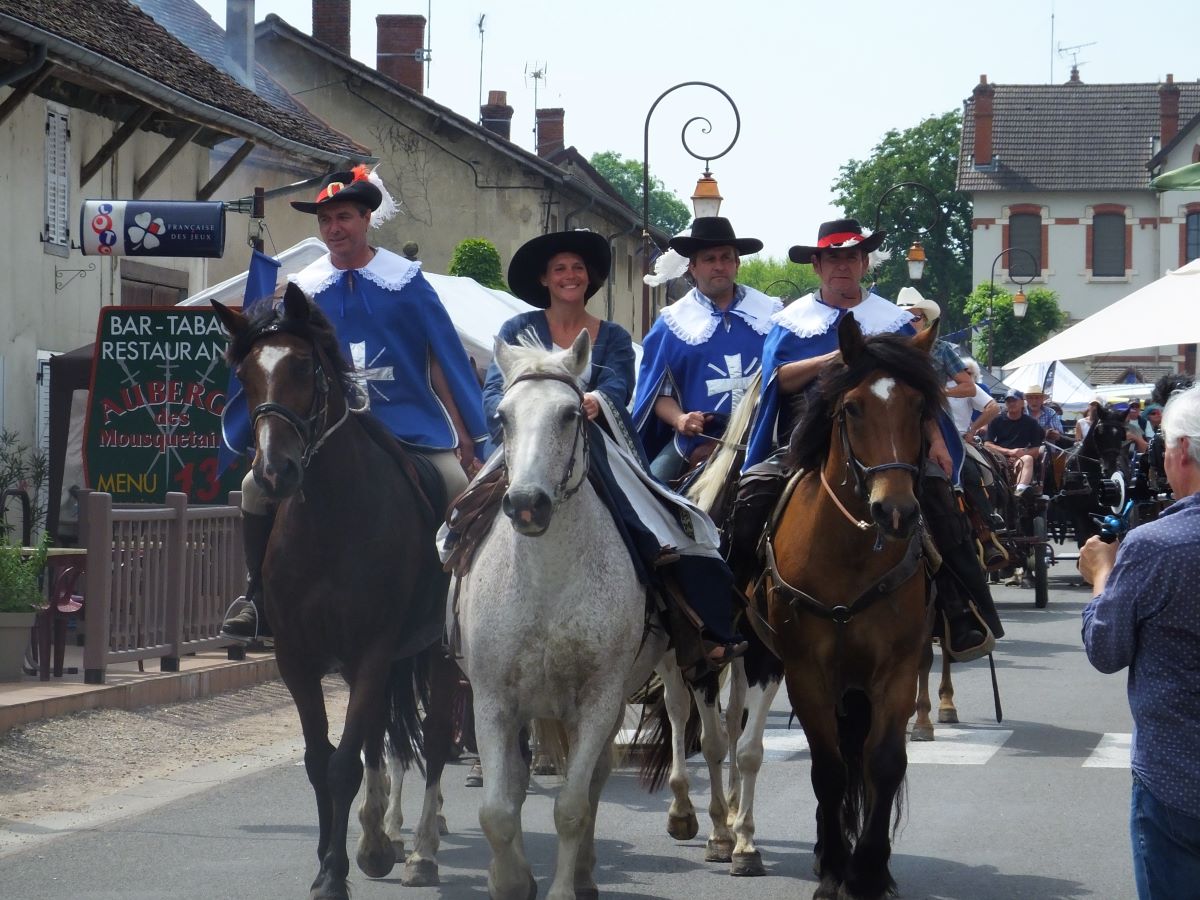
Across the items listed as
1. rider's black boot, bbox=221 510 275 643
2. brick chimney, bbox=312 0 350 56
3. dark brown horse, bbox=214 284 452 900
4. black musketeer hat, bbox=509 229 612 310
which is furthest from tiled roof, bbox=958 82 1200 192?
dark brown horse, bbox=214 284 452 900

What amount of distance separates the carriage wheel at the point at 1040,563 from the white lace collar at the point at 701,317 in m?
12.5

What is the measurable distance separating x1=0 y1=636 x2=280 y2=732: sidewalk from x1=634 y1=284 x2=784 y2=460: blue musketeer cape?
419 cm

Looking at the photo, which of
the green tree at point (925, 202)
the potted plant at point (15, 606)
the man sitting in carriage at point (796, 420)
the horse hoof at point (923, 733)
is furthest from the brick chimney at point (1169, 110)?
the man sitting in carriage at point (796, 420)

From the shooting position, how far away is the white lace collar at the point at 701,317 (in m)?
9.07

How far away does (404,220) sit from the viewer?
41781 mm

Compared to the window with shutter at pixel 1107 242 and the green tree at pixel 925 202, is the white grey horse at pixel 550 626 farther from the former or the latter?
the green tree at pixel 925 202

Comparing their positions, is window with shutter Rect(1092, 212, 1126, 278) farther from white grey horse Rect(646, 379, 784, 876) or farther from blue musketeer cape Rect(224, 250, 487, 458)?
blue musketeer cape Rect(224, 250, 487, 458)

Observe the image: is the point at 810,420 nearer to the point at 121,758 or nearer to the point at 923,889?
the point at 923,889

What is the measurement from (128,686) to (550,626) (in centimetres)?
620

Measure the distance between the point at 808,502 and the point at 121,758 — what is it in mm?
4900

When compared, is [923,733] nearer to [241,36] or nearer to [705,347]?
[705,347]

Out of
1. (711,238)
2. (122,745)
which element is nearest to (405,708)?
(711,238)

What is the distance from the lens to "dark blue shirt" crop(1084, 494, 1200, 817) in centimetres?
429

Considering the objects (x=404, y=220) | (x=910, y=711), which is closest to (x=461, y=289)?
(x=910, y=711)
